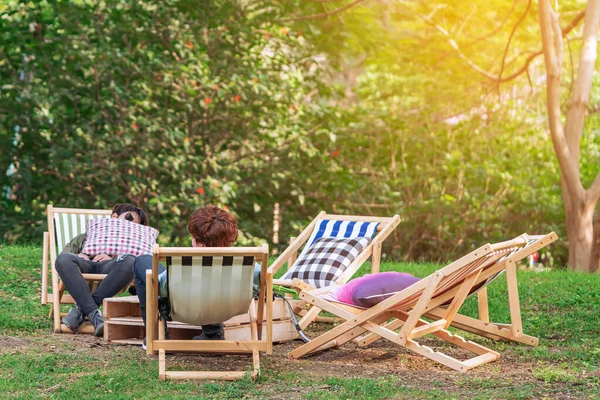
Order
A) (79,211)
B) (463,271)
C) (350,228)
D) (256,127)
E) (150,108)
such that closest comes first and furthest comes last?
(463,271) < (350,228) < (79,211) < (150,108) < (256,127)

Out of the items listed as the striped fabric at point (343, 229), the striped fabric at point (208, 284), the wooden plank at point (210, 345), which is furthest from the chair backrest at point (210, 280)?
the striped fabric at point (343, 229)

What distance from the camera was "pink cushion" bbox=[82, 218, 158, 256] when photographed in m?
5.83

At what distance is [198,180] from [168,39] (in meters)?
1.68

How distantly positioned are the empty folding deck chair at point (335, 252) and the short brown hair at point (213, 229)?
1.09 meters

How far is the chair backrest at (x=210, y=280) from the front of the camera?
14.1ft

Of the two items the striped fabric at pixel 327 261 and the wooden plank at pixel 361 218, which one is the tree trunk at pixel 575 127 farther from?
the striped fabric at pixel 327 261

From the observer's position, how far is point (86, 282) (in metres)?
5.60

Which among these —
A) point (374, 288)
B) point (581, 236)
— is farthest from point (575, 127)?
point (374, 288)

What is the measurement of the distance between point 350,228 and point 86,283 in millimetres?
1911

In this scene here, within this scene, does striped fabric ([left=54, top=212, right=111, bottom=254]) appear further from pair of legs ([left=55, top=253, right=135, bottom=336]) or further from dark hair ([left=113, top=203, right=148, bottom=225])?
pair of legs ([left=55, top=253, right=135, bottom=336])

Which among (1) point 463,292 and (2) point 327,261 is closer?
(1) point 463,292

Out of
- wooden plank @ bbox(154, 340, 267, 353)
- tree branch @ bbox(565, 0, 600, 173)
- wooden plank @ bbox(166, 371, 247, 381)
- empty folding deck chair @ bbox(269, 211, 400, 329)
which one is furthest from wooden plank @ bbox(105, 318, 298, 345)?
tree branch @ bbox(565, 0, 600, 173)

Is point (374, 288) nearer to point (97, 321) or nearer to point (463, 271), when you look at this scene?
point (463, 271)

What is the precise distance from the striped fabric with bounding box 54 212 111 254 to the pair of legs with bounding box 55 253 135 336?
2.18 feet
